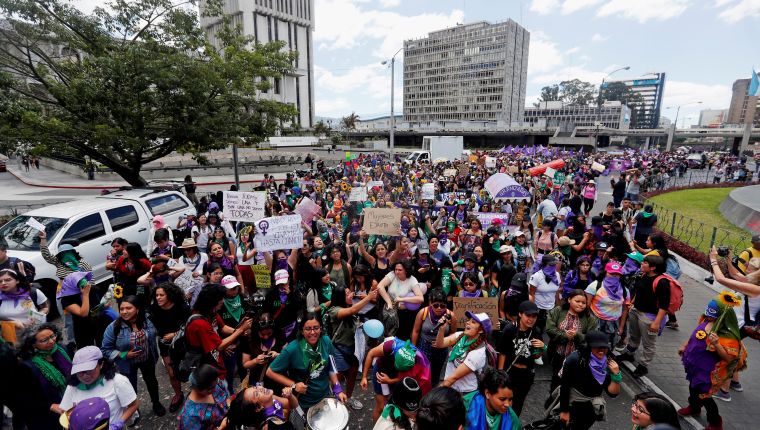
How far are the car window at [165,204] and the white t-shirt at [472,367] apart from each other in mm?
8392

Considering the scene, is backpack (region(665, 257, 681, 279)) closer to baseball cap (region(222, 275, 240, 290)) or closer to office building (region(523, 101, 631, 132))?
baseball cap (region(222, 275, 240, 290))

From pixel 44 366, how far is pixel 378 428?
3.09 metres

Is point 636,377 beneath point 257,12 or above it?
beneath

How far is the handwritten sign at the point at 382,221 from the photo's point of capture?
734 cm

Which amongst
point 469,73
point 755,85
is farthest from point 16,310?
point 469,73

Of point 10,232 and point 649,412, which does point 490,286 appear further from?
point 10,232

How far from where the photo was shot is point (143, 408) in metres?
4.66

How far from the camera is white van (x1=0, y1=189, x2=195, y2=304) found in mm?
6691

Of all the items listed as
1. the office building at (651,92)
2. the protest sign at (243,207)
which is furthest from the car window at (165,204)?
the office building at (651,92)

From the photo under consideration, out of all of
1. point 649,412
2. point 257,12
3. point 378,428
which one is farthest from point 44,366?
point 257,12

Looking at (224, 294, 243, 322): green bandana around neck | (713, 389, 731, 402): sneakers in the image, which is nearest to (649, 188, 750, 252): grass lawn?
(713, 389, 731, 402): sneakers

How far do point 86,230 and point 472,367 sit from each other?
310 inches

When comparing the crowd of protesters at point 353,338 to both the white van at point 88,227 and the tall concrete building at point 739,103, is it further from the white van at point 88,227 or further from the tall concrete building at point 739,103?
the tall concrete building at point 739,103

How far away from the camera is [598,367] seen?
3.47m
